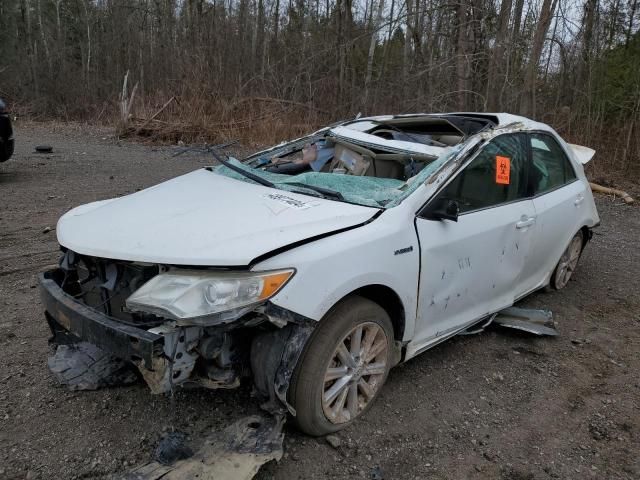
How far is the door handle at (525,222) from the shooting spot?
11.4 feet

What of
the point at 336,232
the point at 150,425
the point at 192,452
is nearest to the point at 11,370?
the point at 150,425

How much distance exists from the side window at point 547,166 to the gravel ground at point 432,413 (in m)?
1.07

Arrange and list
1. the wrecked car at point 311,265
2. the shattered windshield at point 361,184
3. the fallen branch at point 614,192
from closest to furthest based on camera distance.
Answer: the wrecked car at point 311,265 → the shattered windshield at point 361,184 → the fallen branch at point 614,192

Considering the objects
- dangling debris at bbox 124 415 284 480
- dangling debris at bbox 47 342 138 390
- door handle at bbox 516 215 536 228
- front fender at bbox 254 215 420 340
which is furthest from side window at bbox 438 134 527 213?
dangling debris at bbox 47 342 138 390

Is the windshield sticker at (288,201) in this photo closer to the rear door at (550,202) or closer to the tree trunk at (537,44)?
the rear door at (550,202)

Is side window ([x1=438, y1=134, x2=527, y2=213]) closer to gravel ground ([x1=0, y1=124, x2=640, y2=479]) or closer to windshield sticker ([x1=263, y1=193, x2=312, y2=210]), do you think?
windshield sticker ([x1=263, y1=193, x2=312, y2=210])

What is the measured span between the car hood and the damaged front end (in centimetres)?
9

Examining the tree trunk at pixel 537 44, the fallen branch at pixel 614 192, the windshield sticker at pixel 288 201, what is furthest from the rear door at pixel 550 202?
the tree trunk at pixel 537 44

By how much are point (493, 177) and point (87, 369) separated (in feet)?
8.96

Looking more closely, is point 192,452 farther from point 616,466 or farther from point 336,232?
point 616,466

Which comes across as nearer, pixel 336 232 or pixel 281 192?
pixel 336 232

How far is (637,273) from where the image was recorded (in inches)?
211

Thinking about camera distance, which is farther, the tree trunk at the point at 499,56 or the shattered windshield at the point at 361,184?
the tree trunk at the point at 499,56

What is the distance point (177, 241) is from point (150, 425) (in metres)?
0.97
